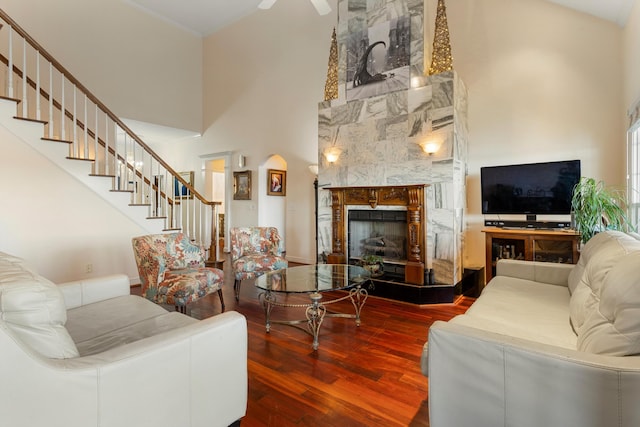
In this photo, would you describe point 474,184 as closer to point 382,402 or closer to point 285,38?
point 382,402

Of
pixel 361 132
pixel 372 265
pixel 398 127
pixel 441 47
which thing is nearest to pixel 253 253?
pixel 372 265

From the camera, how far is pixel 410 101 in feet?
13.3

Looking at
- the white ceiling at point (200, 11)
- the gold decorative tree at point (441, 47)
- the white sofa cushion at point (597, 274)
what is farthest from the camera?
the white ceiling at point (200, 11)

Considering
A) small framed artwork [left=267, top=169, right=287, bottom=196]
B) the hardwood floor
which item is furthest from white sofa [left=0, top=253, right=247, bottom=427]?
small framed artwork [left=267, top=169, right=287, bottom=196]

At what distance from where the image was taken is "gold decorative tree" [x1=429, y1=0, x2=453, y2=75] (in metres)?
4.04

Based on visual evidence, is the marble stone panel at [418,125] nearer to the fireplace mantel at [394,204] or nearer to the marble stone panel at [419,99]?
the marble stone panel at [419,99]

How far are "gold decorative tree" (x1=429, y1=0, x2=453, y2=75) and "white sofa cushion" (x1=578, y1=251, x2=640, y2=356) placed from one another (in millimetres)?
3368

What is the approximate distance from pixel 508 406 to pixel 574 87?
159 inches

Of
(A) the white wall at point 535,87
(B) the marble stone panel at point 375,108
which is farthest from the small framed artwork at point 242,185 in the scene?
(A) the white wall at point 535,87

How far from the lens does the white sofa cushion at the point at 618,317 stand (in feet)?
3.61

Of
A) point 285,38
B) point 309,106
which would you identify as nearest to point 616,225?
point 309,106

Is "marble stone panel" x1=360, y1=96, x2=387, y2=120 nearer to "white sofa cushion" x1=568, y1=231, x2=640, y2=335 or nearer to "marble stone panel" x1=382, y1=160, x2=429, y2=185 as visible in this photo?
"marble stone panel" x1=382, y1=160, x2=429, y2=185

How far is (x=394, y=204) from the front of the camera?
4168 mm

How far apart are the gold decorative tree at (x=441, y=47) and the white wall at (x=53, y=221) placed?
4526mm
